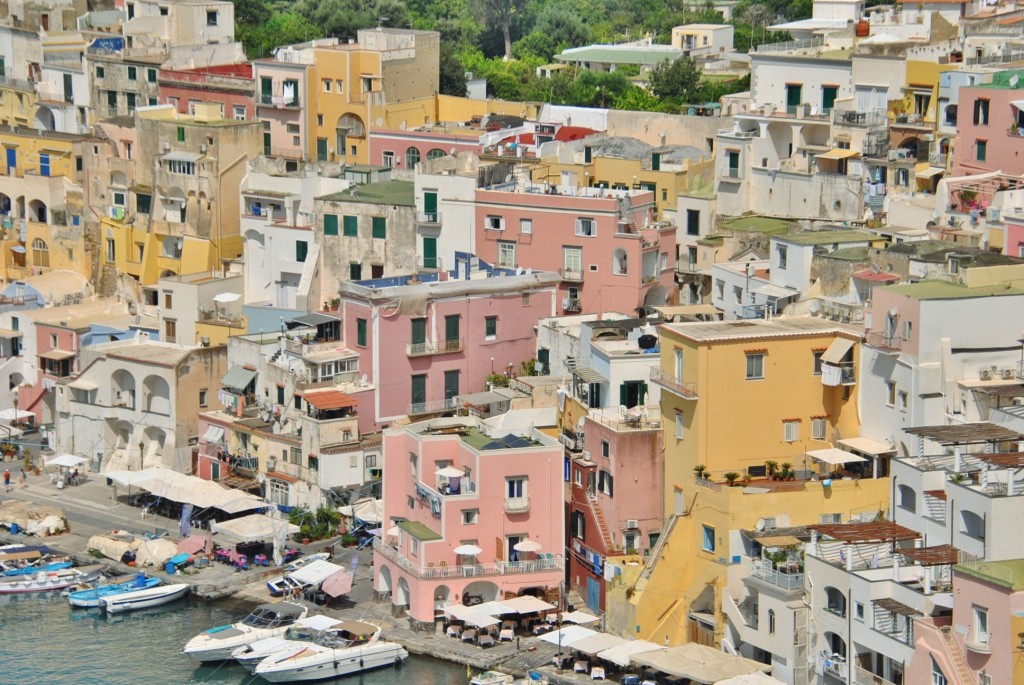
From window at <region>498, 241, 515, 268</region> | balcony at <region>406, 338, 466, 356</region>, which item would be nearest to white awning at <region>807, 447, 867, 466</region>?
balcony at <region>406, 338, 466, 356</region>

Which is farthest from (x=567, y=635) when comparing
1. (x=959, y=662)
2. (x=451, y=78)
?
(x=451, y=78)

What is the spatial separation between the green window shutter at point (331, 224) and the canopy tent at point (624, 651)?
69.5 feet

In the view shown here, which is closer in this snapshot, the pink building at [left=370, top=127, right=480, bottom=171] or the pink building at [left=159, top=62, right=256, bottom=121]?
the pink building at [left=370, top=127, right=480, bottom=171]

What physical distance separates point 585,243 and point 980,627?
24.4 metres

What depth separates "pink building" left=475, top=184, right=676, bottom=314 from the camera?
6694 centimetres

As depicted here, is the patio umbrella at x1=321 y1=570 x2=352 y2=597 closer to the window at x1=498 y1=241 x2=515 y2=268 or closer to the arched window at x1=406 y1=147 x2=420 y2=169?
the window at x1=498 y1=241 x2=515 y2=268

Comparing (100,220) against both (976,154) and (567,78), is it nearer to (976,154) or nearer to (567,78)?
(567,78)

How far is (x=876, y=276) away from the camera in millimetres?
57156

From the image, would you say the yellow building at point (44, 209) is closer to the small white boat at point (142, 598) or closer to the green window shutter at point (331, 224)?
the green window shutter at point (331, 224)

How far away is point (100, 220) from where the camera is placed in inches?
3123

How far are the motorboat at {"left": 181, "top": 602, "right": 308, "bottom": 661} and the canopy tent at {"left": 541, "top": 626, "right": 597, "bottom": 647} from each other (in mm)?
6074

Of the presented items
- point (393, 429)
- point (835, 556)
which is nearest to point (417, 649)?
point (393, 429)

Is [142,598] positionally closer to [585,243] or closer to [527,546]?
[527,546]

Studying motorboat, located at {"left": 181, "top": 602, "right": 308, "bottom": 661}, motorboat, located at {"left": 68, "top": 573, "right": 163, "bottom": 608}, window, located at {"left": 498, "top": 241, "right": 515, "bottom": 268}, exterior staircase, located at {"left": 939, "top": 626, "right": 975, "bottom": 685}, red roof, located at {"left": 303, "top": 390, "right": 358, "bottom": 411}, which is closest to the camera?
exterior staircase, located at {"left": 939, "top": 626, "right": 975, "bottom": 685}
